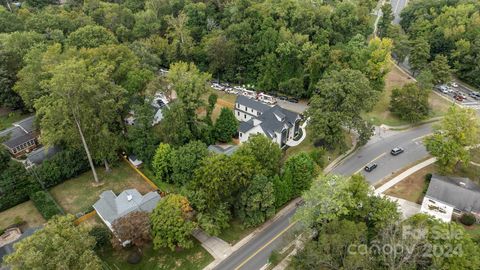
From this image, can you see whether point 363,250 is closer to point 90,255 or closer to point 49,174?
point 90,255

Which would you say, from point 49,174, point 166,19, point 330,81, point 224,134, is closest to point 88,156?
point 49,174

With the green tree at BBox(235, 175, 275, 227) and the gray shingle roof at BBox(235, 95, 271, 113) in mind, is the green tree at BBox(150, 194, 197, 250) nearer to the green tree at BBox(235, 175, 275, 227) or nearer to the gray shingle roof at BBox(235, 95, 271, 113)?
the green tree at BBox(235, 175, 275, 227)

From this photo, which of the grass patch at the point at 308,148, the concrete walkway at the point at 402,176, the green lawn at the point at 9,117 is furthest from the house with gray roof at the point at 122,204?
the green lawn at the point at 9,117

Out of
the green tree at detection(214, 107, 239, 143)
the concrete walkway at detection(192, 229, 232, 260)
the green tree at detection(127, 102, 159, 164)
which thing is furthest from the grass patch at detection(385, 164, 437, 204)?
the green tree at detection(127, 102, 159, 164)

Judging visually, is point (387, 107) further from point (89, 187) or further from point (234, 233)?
point (89, 187)

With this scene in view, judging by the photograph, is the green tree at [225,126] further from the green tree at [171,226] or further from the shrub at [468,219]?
the shrub at [468,219]

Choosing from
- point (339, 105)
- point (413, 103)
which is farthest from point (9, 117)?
point (413, 103)
